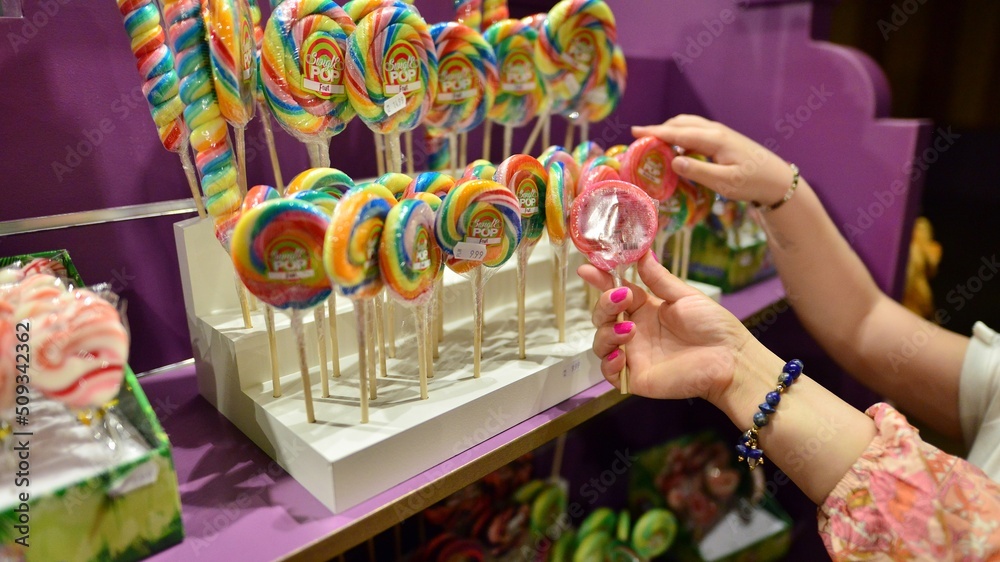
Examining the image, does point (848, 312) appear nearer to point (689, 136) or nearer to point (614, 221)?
point (689, 136)

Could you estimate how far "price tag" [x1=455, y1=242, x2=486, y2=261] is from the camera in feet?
3.34

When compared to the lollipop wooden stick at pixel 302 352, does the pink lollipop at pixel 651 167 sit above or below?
above

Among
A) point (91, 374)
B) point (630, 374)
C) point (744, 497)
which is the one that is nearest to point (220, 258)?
point (91, 374)

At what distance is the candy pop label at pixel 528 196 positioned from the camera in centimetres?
118

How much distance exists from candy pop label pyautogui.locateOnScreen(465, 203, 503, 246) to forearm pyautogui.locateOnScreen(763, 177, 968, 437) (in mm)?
928

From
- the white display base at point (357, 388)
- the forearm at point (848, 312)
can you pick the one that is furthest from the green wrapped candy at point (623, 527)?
the white display base at point (357, 388)

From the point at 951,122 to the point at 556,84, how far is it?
2565mm

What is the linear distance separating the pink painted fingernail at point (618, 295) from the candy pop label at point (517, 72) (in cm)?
62

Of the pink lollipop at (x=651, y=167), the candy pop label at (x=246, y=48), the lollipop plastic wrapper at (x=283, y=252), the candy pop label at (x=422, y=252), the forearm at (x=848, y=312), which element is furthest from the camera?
the forearm at (x=848, y=312)

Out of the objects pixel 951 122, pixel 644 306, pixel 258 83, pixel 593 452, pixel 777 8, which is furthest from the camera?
pixel 951 122

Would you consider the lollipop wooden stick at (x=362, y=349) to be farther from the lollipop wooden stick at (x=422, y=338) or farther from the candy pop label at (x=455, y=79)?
the candy pop label at (x=455, y=79)

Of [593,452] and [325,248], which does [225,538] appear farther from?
[593,452]

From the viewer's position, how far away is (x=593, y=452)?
2352 mm

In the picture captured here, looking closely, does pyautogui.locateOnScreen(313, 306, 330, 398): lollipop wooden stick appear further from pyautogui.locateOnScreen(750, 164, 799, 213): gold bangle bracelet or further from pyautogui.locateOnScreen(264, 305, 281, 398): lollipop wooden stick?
pyautogui.locateOnScreen(750, 164, 799, 213): gold bangle bracelet
